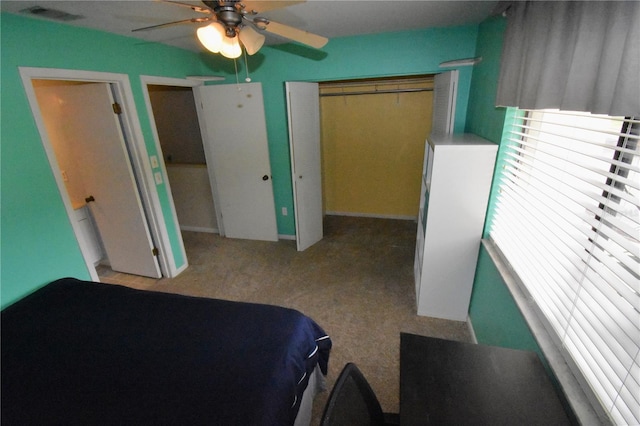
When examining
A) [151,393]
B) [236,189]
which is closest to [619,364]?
[151,393]

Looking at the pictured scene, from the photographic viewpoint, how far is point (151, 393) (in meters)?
1.13

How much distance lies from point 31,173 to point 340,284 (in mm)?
2498

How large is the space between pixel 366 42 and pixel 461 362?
2.85 m

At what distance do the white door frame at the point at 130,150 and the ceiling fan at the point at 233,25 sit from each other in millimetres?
1162

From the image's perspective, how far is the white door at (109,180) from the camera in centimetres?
249

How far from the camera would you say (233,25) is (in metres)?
1.28

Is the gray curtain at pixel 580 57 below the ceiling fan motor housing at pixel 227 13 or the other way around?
below

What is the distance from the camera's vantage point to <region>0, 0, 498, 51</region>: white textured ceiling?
5.72 feet

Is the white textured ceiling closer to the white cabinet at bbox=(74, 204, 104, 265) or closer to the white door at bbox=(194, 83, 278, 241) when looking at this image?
the white door at bbox=(194, 83, 278, 241)

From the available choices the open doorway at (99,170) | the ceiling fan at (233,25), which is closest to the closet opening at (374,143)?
the ceiling fan at (233,25)

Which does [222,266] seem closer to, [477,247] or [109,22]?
[109,22]

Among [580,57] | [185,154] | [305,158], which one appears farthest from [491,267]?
[185,154]

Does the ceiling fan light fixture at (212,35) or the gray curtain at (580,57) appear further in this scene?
the ceiling fan light fixture at (212,35)

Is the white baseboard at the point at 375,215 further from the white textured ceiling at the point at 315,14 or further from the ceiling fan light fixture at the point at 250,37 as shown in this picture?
the ceiling fan light fixture at the point at 250,37
